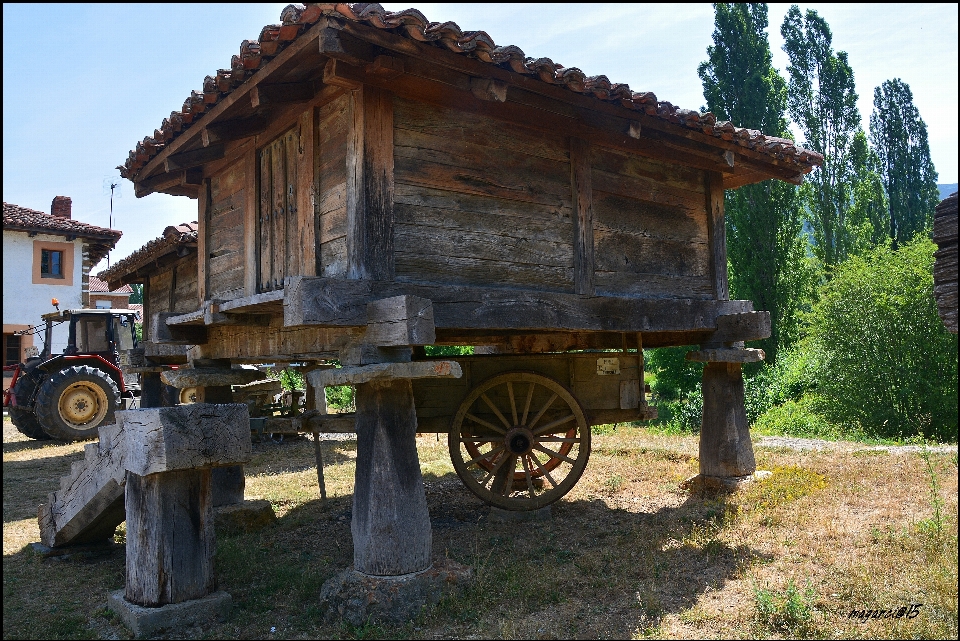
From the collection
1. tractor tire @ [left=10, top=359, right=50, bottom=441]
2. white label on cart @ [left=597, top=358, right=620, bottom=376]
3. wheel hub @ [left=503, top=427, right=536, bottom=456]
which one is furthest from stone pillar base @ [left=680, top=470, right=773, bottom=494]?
tractor tire @ [left=10, top=359, right=50, bottom=441]

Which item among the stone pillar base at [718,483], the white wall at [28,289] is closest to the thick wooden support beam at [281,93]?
the stone pillar base at [718,483]

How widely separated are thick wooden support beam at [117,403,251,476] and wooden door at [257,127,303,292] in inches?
48.9

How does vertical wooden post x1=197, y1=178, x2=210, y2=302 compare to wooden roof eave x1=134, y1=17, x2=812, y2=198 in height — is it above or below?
below

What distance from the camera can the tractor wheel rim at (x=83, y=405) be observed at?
43.7 ft

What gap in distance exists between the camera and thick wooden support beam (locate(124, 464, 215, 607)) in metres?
4.23

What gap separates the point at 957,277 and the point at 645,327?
12.0 feet

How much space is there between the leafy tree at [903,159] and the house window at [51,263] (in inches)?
1117

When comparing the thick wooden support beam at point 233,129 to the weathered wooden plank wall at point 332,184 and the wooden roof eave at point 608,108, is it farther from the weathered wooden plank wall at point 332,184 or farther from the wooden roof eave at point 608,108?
the wooden roof eave at point 608,108

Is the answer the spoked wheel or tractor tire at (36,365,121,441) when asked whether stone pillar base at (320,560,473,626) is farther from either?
tractor tire at (36,365,121,441)

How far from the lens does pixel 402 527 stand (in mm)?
4402

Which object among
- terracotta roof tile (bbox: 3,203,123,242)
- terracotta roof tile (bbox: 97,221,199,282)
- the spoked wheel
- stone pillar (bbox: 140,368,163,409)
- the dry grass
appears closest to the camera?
the dry grass

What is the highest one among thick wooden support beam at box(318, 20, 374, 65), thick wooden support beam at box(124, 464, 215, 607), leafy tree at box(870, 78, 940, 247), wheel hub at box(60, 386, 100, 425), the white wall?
leafy tree at box(870, 78, 940, 247)

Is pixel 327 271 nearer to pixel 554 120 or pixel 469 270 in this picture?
pixel 469 270

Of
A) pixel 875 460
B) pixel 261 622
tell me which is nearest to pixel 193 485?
pixel 261 622
